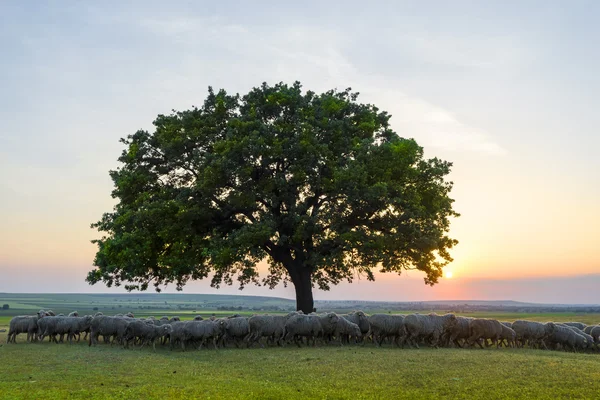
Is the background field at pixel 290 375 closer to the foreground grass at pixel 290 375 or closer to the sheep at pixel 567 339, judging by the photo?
the foreground grass at pixel 290 375

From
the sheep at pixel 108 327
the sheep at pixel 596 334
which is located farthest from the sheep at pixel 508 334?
the sheep at pixel 108 327

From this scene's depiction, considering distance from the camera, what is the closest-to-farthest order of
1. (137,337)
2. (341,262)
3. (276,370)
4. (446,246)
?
(276,370) < (137,337) < (341,262) < (446,246)

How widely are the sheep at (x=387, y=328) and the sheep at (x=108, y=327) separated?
482 inches

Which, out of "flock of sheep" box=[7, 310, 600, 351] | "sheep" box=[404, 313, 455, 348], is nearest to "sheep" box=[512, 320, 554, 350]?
"flock of sheep" box=[7, 310, 600, 351]

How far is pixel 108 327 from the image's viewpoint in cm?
2469

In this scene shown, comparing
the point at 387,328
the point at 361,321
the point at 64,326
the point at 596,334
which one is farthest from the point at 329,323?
the point at 596,334

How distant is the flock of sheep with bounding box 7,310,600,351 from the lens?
2395 centimetres

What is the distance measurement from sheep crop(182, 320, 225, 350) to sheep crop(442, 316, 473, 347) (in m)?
11.3

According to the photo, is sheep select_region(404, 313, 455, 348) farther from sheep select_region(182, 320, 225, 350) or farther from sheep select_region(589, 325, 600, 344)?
sheep select_region(182, 320, 225, 350)

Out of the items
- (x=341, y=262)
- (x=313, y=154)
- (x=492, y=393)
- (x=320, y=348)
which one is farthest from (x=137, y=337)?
(x=492, y=393)

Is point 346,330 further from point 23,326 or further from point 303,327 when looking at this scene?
point 23,326

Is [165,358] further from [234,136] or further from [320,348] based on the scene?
[234,136]

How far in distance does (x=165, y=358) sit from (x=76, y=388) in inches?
263

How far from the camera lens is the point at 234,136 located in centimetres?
2977
